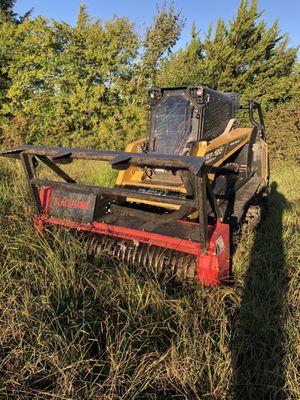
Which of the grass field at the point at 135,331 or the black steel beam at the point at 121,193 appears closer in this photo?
the grass field at the point at 135,331

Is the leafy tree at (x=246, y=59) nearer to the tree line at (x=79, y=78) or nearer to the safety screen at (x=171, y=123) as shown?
the tree line at (x=79, y=78)

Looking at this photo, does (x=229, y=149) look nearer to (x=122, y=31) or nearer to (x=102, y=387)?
(x=102, y=387)

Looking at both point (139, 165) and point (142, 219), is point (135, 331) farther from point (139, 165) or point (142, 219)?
point (142, 219)

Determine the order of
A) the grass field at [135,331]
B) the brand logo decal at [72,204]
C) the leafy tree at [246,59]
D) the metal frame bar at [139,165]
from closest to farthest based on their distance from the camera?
the grass field at [135,331] < the metal frame bar at [139,165] < the brand logo decal at [72,204] < the leafy tree at [246,59]

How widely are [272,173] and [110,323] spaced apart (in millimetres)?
7598

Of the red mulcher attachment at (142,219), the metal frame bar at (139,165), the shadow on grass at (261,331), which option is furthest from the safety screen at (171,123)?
the shadow on grass at (261,331)

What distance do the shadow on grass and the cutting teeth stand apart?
54 cm

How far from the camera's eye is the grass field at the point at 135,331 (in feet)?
6.35

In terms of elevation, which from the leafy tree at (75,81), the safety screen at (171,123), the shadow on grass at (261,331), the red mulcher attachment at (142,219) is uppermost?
the leafy tree at (75,81)

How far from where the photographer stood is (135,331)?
7.51 ft

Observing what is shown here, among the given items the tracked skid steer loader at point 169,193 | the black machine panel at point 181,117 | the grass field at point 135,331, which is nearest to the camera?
the grass field at point 135,331

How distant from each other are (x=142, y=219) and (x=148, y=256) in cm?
43

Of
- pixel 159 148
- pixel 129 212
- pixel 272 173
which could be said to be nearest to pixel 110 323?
pixel 129 212

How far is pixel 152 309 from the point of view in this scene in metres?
2.57
